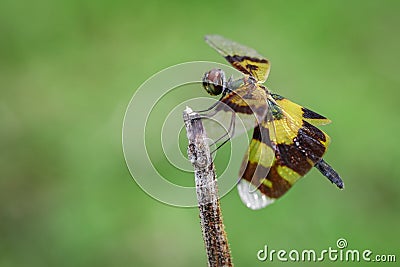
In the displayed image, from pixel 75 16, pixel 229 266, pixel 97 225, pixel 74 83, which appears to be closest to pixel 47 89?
pixel 74 83

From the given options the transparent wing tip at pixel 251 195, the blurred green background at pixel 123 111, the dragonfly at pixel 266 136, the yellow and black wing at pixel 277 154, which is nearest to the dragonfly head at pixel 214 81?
the dragonfly at pixel 266 136

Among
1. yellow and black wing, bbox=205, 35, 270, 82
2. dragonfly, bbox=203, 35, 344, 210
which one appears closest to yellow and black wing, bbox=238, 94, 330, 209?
dragonfly, bbox=203, 35, 344, 210

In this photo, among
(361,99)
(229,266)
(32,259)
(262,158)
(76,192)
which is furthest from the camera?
(361,99)

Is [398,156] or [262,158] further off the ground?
[398,156]

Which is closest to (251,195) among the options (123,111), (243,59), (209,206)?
(209,206)

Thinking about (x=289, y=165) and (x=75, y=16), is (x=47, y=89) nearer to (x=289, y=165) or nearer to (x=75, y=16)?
(x=75, y=16)

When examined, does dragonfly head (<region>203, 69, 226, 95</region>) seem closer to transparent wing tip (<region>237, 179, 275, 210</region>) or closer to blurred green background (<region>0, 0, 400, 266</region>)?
transparent wing tip (<region>237, 179, 275, 210</region>)
